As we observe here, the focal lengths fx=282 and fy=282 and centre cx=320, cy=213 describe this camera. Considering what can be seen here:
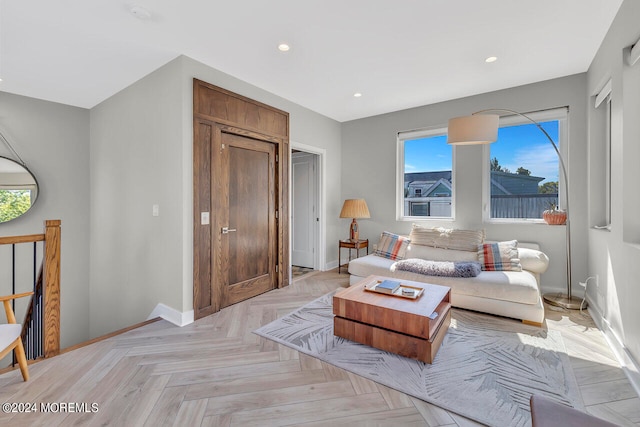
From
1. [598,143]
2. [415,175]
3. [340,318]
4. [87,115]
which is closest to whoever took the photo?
[340,318]

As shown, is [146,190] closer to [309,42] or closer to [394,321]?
[309,42]

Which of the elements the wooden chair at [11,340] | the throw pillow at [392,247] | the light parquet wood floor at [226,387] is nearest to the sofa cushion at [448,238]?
the throw pillow at [392,247]

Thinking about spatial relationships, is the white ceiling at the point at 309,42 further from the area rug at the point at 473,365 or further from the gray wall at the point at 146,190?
the area rug at the point at 473,365

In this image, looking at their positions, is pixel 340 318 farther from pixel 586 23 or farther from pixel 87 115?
pixel 87 115

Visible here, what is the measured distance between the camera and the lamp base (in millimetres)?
3043

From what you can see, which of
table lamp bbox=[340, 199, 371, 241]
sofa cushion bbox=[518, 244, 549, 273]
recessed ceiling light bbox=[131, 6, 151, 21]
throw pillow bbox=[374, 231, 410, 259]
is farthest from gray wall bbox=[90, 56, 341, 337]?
sofa cushion bbox=[518, 244, 549, 273]

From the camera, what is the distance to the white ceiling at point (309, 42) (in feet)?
7.13

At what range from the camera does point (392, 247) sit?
4059 mm

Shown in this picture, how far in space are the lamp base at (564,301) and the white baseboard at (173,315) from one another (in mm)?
3949

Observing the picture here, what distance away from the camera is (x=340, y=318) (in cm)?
245

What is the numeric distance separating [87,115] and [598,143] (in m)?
6.67

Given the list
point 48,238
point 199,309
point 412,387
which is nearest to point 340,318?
point 412,387

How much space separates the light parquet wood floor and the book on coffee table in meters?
0.78

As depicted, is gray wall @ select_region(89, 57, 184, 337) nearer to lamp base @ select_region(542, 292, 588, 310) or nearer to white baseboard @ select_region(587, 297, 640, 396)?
white baseboard @ select_region(587, 297, 640, 396)
